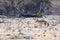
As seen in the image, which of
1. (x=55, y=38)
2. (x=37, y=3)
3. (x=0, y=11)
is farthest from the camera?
(x=37, y=3)

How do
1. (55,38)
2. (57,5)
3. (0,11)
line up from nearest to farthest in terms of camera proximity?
(55,38) → (0,11) → (57,5)

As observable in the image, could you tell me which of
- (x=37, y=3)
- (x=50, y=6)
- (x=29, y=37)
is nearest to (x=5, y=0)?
(x=37, y=3)

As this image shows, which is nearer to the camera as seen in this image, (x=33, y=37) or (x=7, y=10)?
(x=33, y=37)

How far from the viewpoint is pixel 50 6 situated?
14.6 m

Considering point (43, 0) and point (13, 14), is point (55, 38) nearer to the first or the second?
point (13, 14)

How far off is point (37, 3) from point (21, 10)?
3.74ft

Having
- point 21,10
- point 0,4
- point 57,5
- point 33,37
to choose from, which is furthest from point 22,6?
point 33,37

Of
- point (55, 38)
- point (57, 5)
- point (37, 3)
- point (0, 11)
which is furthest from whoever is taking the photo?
point (57, 5)

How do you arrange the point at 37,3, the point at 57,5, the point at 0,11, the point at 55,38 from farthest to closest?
the point at 57,5 < the point at 37,3 < the point at 0,11 < the point at 55,38

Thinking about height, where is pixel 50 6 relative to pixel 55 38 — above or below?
below

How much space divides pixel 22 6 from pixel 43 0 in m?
1.46

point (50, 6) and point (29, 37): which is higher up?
point (29, 37)

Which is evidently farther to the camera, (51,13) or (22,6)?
(51,13)

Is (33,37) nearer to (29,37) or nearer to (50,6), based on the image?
(29,37)
